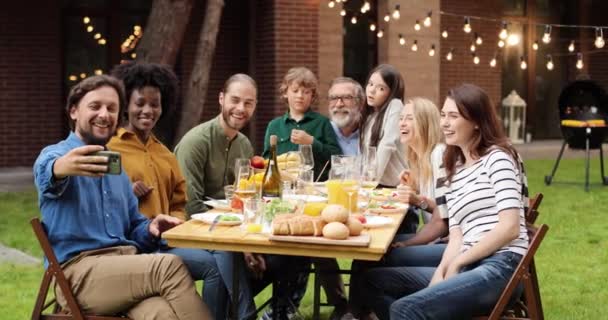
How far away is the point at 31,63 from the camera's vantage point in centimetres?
1492

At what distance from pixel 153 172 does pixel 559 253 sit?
4676 mm

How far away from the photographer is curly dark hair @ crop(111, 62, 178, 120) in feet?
17.2

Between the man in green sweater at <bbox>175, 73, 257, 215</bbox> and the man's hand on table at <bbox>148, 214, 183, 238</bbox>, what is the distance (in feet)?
3.15

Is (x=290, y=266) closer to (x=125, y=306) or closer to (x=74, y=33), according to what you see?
(x=125, y=306)

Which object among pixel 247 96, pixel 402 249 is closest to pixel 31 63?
pixel 247 96

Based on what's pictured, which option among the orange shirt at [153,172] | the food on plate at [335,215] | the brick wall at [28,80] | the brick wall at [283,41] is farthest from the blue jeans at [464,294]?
→ the brick wall at [28,80]

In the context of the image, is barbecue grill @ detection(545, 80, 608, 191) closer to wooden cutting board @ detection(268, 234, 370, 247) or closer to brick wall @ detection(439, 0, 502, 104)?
brick wall @ detection(439, 0, 502, 104)

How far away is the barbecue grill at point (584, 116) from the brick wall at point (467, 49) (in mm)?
4414

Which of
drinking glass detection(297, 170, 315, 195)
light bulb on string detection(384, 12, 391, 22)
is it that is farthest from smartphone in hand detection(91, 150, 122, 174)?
light bulb on string detection(384, 12, 391, 22)

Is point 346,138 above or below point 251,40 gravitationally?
below

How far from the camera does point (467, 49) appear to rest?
1869 cm

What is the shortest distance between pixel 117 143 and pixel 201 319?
1447 mm

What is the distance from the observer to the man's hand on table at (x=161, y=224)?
4660 mm

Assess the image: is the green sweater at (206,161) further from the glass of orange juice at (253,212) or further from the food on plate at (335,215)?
the food on plate at (335,215)
